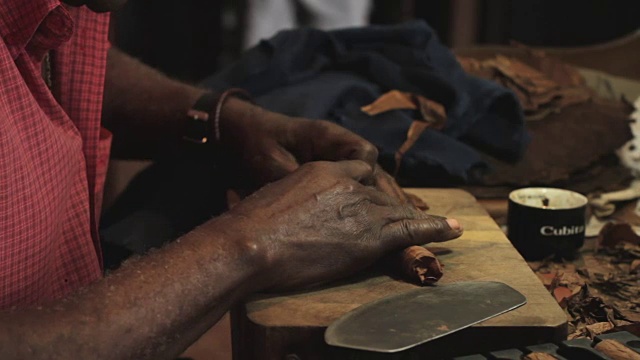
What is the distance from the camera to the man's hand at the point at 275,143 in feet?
4.11

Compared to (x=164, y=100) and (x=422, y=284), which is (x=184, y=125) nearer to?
(x=164, y=100)

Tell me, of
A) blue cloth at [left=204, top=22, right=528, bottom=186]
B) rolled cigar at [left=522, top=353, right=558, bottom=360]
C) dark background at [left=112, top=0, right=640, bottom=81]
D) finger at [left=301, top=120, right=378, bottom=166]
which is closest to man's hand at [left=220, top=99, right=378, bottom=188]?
finger at [left=301, top=120, right=378, bottom=166]

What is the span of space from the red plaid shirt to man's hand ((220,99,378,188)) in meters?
0.20

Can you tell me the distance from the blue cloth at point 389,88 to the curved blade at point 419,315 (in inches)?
24.1

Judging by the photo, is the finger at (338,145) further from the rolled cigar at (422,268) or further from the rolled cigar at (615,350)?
the rolled cigar at (615,350)

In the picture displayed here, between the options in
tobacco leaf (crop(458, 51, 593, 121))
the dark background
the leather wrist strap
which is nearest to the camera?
the leather wrist strap

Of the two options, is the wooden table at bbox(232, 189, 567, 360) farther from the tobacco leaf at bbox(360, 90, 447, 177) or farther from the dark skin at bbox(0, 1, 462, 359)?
the tobacco leaf at bbox(360, 90, 447, 177)

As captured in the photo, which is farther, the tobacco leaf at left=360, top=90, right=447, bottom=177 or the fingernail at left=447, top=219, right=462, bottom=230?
the tobacco leaf at left=360, top=90, right=447, bottom=177

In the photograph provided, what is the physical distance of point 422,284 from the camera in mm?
1008

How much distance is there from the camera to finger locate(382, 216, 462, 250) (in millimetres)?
1056

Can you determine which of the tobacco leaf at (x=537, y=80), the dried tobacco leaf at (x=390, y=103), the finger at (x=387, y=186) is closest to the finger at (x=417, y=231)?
the finger at (x=387, y=186)

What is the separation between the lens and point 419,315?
0.88 metres

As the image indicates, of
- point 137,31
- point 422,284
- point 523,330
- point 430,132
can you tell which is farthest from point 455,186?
point 137,31

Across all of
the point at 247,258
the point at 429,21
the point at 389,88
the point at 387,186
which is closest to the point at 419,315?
the point at 247,258
